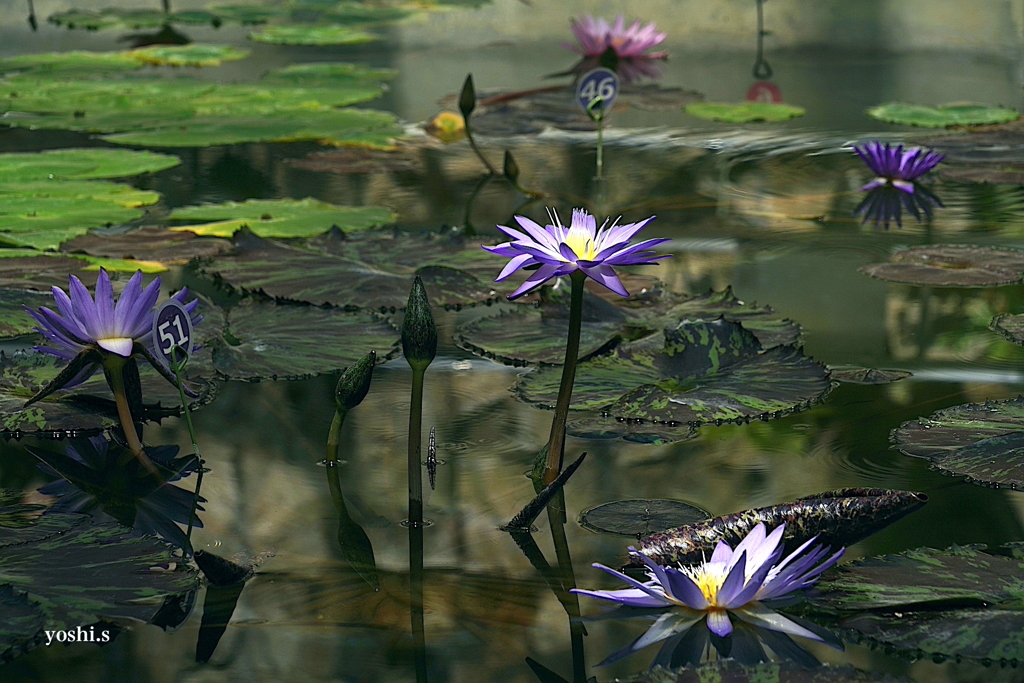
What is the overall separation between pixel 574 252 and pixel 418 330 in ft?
0.68

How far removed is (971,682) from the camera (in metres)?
1.06

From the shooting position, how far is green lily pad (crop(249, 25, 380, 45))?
5.88 meters

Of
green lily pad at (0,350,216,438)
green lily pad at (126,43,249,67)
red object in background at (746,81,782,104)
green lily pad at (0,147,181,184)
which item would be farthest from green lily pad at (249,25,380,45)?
green lily pad at (0,350,216,438)

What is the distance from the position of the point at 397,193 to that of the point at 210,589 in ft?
6.50

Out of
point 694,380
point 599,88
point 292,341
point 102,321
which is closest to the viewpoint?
point 102,321

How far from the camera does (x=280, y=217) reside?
276cm

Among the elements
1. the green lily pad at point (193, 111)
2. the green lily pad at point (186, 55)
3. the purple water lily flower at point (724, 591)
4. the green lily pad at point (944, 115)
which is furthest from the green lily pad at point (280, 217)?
the green lily pad at point (186, 55)

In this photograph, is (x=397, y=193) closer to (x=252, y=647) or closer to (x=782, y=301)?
(x=782, y=301)

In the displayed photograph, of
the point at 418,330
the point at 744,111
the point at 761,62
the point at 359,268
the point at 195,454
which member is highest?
the point at 761,62

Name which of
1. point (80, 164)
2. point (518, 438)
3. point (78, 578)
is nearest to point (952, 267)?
point (518, 438)

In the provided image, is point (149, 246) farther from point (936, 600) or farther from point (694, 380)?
point (936, 600)

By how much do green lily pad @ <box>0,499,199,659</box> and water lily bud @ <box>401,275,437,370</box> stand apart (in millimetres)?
361

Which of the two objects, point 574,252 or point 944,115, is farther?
point 944,115

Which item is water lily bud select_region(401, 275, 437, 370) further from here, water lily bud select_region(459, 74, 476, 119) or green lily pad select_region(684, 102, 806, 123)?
green lily pad select_region(684, 102, 806, 123)
